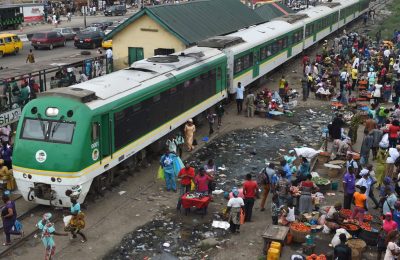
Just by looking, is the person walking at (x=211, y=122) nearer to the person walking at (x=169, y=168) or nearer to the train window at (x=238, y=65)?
the train window at (x=238, y=65)

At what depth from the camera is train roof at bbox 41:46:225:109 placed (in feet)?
46.8

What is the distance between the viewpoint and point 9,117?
20.2m

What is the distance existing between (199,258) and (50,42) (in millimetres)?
34614

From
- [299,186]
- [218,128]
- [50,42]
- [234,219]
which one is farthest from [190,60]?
[50,42]

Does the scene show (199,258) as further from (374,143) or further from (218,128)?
(218,128)

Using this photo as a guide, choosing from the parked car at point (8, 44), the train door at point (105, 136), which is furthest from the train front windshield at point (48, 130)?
the parked car at point (8, 44)

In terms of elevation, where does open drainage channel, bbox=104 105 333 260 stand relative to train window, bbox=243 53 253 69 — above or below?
below

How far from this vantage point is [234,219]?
13148mm

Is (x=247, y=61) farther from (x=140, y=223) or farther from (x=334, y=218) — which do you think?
(x=334, y=218)

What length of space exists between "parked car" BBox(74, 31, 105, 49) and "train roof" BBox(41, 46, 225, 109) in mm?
23264

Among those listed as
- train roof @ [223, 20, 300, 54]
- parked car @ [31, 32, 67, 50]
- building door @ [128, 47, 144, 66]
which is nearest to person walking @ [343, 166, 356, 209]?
train roof @ [223, 20, 300, 54]

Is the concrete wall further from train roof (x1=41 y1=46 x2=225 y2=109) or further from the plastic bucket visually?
the plastic bucket

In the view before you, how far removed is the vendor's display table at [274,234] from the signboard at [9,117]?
Result: 1125 cm

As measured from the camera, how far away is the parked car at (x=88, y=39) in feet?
144
